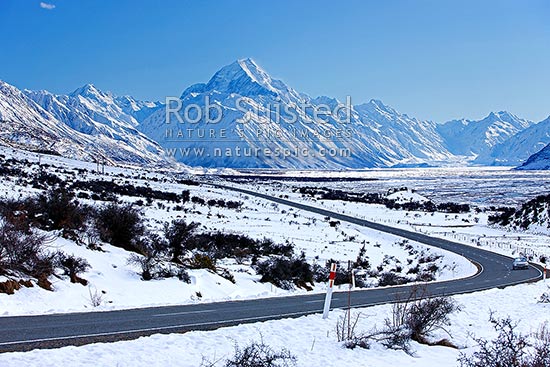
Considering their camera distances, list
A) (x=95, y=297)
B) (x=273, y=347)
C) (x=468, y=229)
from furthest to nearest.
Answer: (x=468, y=229) → (x=95, y=297) → (x=273, y=347)

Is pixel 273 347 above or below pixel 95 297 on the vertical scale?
above

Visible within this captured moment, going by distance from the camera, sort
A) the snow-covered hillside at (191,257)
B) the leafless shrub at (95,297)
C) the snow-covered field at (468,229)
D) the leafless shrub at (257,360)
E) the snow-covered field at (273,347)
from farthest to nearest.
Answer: the snow-covered field at (468,229) → the snow-covered hillside at (191,257) → the leafless shrub at (95,297) → the snow-covered field at (273,347) → the leafless shrub at (257,360)

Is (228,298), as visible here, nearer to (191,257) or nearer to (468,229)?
(191,257)

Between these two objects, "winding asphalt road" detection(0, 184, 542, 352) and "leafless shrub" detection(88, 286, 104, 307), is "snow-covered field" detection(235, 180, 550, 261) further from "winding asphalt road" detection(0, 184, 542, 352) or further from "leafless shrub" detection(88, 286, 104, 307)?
"leafless shrub" detection(88, 286, 104, 307)

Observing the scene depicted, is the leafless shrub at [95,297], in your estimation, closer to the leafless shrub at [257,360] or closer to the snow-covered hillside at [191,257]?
the snow-covered hillside at [191,257]

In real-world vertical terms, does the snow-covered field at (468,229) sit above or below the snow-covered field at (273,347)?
below

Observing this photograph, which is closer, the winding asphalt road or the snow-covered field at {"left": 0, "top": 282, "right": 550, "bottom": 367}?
the snow-covered field at {"left": 0, "top": 282, "right": 550, "bottom": 367}

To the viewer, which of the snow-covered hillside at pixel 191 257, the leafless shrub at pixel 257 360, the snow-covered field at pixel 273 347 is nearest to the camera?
the leafless shrub at pixel 257 360

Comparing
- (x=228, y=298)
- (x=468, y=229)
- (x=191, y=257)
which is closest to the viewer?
(x=228, y=298)

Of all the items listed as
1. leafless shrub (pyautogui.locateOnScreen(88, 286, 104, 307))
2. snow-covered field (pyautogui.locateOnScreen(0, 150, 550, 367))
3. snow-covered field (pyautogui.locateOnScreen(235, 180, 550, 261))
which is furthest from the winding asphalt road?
snow-covered field (pyautogui.locateOnScreen(235, 180, 550, 261))

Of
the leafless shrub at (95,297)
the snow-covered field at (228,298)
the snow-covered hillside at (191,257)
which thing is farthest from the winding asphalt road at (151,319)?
the leafless shrub at (95,297)

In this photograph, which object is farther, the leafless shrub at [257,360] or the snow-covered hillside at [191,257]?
the snow-covered hillside at [191,257]

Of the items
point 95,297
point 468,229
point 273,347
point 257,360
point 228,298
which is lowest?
point 468,229

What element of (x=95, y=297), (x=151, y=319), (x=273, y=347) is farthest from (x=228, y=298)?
(x=273, y=347)
